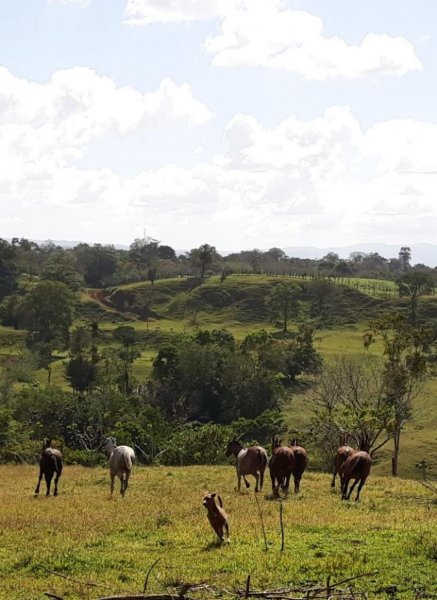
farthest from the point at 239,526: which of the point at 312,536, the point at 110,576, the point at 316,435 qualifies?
the point at 316,435

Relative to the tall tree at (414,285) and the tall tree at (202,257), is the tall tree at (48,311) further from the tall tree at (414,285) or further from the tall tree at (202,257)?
the tall tree at (414,285)

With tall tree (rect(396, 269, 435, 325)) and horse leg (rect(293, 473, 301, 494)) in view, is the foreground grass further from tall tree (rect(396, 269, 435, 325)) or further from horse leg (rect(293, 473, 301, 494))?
tall tree (rect(396, 269, 435, 325))

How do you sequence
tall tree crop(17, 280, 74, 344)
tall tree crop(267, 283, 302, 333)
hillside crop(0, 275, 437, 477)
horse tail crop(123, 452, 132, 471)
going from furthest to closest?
tall tree crop(267, 283, 302, 333), tall tree crop(17, 280, 74, 344), hillside crop(0, 275, 437, 477), horse tail crop(123, 452, 132, 471)

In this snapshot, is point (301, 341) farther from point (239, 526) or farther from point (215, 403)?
point (239, 526)

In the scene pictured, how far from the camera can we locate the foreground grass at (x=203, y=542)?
509 inches

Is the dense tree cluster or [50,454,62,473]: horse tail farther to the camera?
the dense tree cluster

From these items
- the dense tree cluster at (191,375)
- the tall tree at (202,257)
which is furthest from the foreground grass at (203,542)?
the tall tree at (202,257)

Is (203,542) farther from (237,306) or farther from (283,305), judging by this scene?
(237,306)

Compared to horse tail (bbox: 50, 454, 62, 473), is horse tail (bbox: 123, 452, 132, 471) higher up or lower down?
higher up

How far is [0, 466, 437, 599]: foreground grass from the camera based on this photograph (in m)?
12.9

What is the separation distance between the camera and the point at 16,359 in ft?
320

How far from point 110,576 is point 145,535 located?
3624mm

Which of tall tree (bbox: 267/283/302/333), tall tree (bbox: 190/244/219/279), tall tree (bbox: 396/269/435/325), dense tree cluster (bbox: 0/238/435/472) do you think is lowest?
dense tree cluster (bbox: 0/238/435/472)

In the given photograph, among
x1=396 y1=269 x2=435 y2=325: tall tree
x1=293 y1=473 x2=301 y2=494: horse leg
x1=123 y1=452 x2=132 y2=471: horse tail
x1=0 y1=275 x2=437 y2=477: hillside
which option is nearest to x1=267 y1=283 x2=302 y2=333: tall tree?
x1=0 y1=275 x2=437 y2=477: hillside
